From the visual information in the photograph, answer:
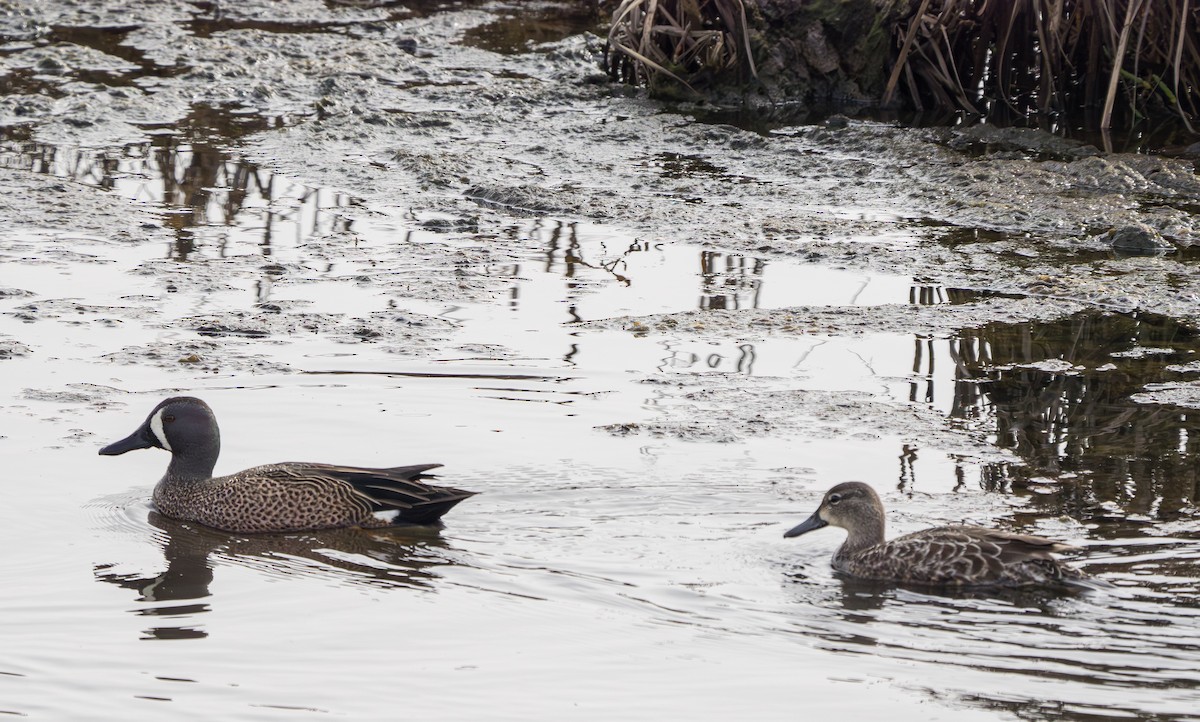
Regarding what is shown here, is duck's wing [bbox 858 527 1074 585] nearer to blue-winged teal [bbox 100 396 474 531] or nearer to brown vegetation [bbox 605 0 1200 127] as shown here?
blue-winged teal [bbox 100 396 474 531]

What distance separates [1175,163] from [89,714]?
9100mm

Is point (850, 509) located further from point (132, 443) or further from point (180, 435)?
point (132, 443)

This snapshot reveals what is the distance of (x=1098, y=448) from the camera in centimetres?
718

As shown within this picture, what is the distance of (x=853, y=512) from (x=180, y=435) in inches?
110

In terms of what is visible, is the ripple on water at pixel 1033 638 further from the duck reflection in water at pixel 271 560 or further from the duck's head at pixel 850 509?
the duck reflection in water at pixel 271 560

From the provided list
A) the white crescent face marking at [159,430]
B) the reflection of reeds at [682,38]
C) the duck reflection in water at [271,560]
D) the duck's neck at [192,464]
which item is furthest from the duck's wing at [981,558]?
the reflection of reeds at [682,38]

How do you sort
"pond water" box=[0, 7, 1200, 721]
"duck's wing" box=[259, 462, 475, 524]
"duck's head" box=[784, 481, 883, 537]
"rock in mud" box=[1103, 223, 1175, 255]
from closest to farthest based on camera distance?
"pond water" box=[0, 7, 1200, 721] < "duck's head" box=[784, 481, 883, 537] < "duck's wing" box=[259, 462, 475, 524] < "rock in mud" box=[1103, 223, 1175, 255]

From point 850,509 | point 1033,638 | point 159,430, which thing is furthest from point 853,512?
point 159,430

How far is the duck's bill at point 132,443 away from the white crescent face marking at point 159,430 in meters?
0.03

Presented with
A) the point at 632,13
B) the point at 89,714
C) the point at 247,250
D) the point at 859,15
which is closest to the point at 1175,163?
the point at 859,15

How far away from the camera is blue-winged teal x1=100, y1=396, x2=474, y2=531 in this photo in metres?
6.65

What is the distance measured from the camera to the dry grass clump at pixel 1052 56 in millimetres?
12492

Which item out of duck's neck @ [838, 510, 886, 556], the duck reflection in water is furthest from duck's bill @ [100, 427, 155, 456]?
duck's neck @ [838, 510, 886, 556]

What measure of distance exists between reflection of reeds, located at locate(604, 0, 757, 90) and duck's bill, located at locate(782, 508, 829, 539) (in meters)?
7.87
